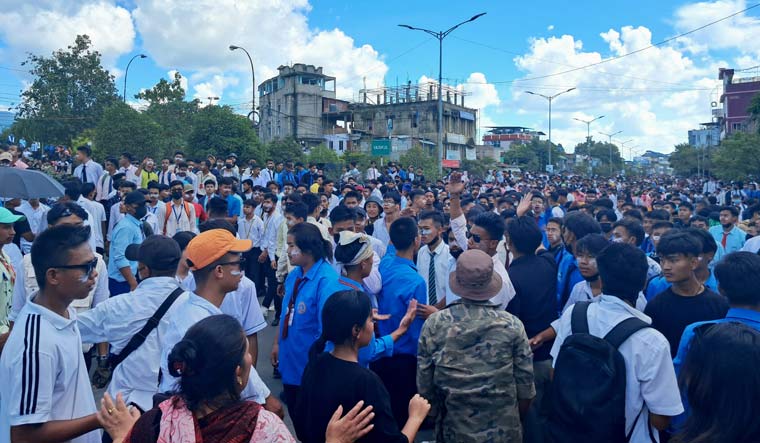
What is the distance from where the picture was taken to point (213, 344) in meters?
2.06

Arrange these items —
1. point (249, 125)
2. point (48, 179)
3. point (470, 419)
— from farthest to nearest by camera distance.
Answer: point (249, 125)
point (48, 179)
point (470, 419)

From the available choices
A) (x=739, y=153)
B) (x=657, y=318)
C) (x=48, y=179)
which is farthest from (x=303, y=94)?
(x=657, y=318)

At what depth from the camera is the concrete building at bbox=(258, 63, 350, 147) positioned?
194ft

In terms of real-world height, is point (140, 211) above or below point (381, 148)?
below

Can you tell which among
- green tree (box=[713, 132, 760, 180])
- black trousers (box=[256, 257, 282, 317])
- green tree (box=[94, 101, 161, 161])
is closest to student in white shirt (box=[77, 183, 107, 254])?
black trousers (box=[256, 257, 282, 317])

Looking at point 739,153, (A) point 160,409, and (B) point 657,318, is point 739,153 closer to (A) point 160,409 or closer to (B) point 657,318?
(B) point 657,318

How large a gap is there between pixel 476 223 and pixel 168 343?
2854 mm

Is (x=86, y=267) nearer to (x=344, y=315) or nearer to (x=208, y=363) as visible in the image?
(x=208, y=363)

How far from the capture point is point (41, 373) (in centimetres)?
244

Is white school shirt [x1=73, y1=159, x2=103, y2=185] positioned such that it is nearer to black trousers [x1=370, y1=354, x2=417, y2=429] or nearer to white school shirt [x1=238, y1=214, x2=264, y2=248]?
white school shirt [x1=238, y1=214, x2=264, y2=248]

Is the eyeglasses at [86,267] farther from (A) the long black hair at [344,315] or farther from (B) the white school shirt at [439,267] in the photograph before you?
(B) the white school shirt at [439,267]

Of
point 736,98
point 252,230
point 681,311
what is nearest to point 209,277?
point 681,311

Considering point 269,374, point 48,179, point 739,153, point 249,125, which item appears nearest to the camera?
point 269,374

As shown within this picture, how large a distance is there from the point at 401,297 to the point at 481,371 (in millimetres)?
1324
